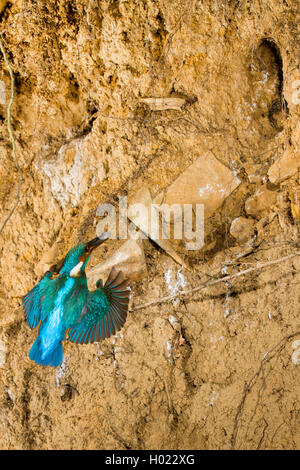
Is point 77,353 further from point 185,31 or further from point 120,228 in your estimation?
point 185,31

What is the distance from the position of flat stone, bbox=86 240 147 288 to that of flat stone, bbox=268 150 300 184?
0.67m

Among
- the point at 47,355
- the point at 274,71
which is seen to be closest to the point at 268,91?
the point at 274,71

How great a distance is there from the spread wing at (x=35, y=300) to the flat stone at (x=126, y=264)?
17 centimetres

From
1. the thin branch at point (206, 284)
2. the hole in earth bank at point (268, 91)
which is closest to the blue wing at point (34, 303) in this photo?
the thin branch at point (206, 284)

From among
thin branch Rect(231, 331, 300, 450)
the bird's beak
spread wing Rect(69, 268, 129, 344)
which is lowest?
thin branch Rect(231, 331, 300, 450)

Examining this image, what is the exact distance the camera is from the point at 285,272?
1.76 metres

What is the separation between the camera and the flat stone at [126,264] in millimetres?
1733

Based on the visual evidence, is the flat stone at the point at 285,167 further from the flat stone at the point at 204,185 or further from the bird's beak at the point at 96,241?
the bird's beak at the point at 96,241

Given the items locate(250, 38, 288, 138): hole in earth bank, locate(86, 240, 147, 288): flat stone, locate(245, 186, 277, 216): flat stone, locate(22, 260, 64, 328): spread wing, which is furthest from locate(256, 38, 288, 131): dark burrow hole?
locate(22, 260, 64, 328): spread wing

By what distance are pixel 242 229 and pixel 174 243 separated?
32 centimetres

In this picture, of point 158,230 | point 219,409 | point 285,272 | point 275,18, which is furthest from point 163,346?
point 275,18

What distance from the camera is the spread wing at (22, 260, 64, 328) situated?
5.32ft

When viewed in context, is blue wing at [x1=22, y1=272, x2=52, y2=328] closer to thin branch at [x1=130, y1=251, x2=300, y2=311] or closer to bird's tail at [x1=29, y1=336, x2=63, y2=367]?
bird's tail at [x1=29, y1=336, x2=63, y2=367]
